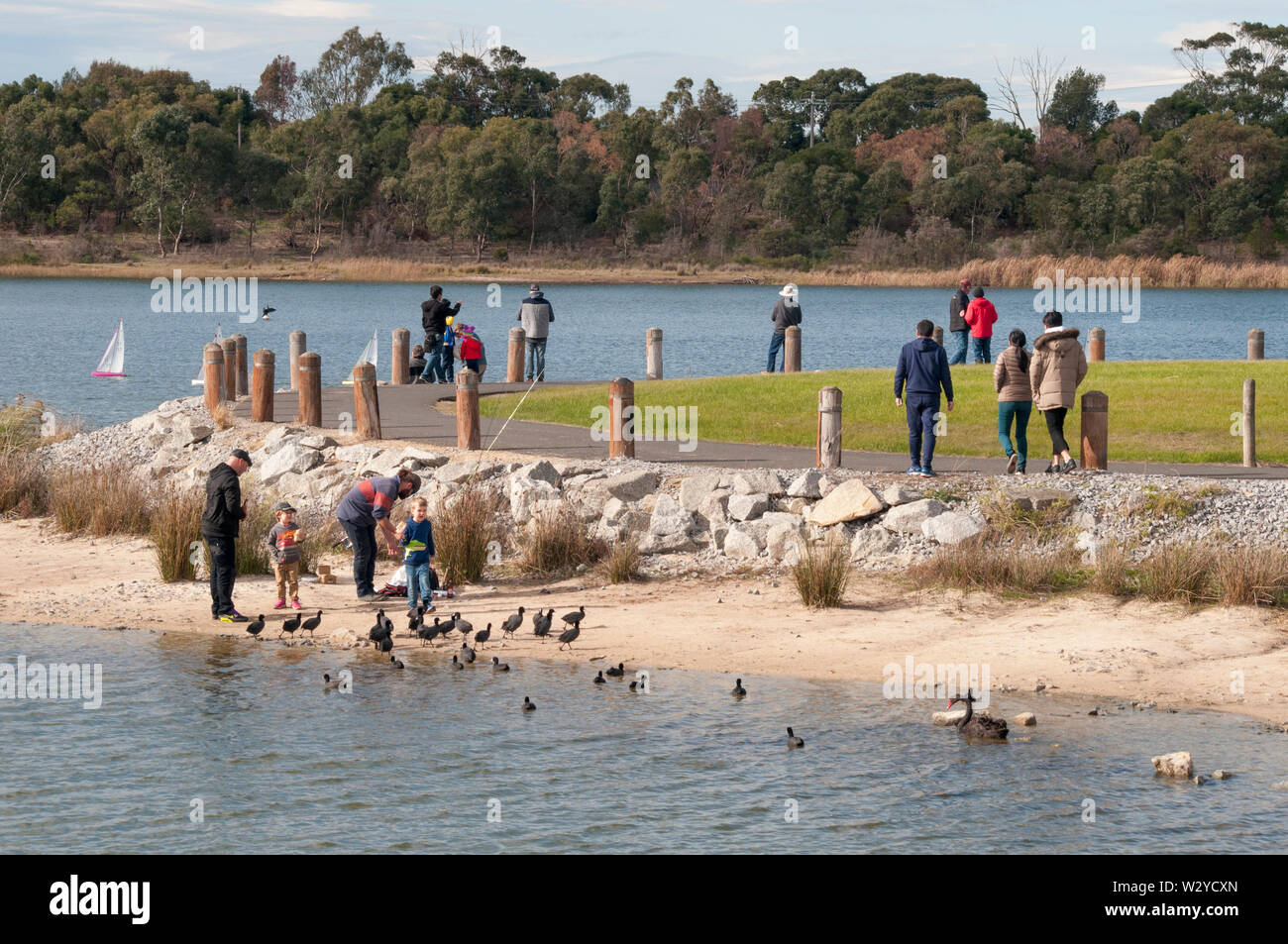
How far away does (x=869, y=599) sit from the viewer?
16141 millimetres

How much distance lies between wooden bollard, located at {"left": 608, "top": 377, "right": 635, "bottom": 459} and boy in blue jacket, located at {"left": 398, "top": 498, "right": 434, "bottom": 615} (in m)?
4.22

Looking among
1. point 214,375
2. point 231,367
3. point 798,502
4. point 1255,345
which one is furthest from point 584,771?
point 1255,345

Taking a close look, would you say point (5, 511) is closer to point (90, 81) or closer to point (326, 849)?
point (326, 849)

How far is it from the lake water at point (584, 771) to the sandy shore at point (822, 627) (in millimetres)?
582

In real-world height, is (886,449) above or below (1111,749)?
above

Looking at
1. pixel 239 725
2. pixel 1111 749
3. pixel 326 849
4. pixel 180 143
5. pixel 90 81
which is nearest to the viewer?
pixel 326 849

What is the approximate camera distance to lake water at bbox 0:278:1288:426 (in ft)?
141

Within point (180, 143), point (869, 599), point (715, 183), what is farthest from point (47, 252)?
point (869, 599)

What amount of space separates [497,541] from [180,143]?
92468 millimetres

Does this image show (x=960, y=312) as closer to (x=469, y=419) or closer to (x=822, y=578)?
(x=469, y=419)

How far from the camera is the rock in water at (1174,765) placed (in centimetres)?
1108

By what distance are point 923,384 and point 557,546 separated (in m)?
4.60

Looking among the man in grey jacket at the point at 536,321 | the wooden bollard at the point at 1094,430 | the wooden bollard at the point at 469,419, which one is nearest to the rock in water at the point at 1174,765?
the wooden bollard at the point at 1094,430

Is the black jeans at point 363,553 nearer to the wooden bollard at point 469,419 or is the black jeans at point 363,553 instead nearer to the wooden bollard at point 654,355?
the wooden bollard at point 469,419
